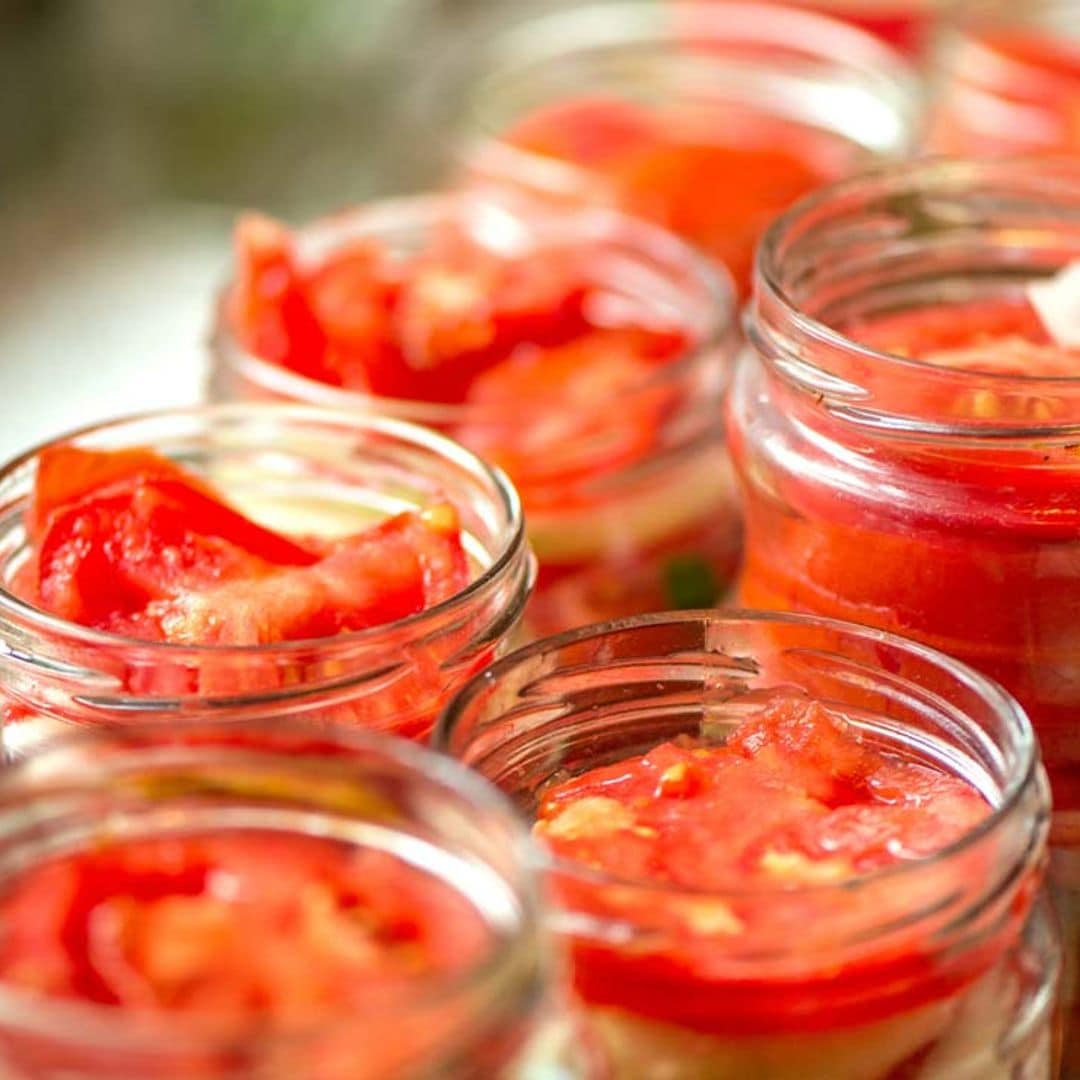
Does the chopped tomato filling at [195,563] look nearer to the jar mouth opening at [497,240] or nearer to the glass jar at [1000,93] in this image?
the jar mouth opening at [497,240]

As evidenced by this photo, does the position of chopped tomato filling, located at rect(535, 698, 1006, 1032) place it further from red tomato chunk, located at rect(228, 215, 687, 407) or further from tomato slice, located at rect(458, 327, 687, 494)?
red tomato chunk, located at rect(228, 215, 687, 407)

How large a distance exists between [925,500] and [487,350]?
50 centimetres

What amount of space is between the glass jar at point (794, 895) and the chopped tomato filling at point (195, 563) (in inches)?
4.7

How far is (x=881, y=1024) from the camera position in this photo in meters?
0.83

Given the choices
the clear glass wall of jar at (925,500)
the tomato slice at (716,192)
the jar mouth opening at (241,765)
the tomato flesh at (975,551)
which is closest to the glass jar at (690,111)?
the tomato slice at (716,192)

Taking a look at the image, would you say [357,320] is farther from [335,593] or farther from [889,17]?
[889,17]

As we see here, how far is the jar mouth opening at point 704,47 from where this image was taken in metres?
2.22

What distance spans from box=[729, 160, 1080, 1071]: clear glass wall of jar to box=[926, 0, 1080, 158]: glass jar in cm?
81

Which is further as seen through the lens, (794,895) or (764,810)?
(764,810)

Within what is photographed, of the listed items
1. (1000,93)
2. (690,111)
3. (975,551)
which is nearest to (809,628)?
(975,551)

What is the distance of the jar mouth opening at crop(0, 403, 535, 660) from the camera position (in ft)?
3.24

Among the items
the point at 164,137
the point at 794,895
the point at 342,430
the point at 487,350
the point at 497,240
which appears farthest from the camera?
the point at 164,137

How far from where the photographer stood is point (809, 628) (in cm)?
101

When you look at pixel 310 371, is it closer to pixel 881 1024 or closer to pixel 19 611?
pixel 19 611
